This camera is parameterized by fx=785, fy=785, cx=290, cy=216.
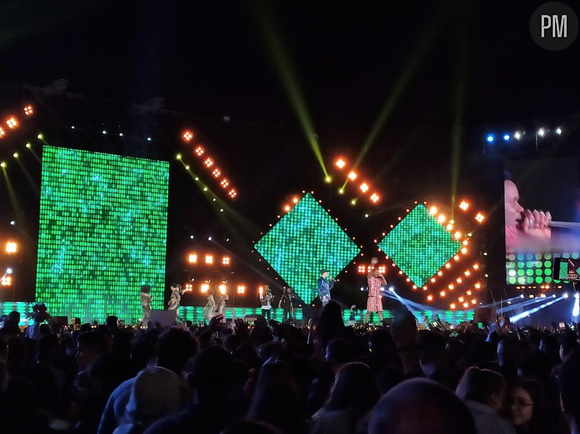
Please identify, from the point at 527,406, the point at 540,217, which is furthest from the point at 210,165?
the point at 527,406

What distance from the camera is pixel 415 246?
99.1 feet

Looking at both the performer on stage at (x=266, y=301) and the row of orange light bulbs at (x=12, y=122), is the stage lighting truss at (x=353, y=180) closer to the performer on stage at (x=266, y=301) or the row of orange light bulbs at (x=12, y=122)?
the performer on stage at (x=266, y=301)

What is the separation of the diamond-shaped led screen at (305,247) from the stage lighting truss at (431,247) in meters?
2.04

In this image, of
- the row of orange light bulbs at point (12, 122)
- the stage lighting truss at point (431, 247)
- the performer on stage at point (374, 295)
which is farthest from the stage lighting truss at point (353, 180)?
the row of orange light bulbs at point (12, 122)

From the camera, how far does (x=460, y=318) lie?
2858cm

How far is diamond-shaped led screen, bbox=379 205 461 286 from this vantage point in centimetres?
3012

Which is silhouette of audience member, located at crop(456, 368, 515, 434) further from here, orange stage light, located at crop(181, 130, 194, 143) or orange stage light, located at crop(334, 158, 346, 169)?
orange stage light, located at crop(334, 158, 346, 169)

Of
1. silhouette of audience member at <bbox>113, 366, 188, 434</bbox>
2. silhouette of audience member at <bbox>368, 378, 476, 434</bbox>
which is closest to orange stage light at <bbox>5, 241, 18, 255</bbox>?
silhouette of audience member at <bbox>113, 366, 188, 434</bbox>

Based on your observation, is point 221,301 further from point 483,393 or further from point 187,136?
point 483,393

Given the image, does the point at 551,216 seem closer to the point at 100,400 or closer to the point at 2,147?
the point at 2,147

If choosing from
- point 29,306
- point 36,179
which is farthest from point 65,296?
point 36,179

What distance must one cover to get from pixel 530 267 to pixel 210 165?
1173cm

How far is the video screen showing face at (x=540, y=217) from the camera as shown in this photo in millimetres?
27156

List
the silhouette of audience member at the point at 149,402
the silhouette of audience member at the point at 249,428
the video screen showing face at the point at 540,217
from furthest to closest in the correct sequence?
the video screen showing face at the point at 540,217, the silhouette of audience member at the point at 149,402, the silhouette of audience member at the point at 249,428
